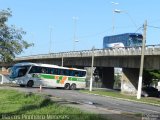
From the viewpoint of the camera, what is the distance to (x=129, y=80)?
227 ft

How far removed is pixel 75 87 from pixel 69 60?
95.1ft

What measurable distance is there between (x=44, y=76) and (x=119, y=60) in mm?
14393

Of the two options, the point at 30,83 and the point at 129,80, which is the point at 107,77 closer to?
the point at 129,80

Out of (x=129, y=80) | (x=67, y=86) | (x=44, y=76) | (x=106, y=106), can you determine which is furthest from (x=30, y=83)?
(x=106, y=106)

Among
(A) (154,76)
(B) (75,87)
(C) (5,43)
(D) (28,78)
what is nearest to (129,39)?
(B) (75,87)

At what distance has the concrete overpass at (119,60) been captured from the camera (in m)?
58.3

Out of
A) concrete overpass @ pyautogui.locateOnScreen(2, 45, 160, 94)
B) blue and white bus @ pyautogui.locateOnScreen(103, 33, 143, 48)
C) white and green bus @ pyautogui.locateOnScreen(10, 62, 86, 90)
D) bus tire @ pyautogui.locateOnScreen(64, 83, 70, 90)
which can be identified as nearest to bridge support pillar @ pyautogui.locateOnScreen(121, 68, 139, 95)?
concrete overpass @ pyautogui.locateOnScreen(2, 45, 160, 94)

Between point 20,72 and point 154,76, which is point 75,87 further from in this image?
point 154,76

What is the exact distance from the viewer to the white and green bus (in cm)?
5803

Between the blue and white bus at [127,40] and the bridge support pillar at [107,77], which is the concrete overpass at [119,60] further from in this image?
the blue and white bus at [127,40]

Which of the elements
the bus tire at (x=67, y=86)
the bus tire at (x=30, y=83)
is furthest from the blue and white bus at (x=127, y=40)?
the bus tire at (x=30, y=83)

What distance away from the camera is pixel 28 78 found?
58.0 m

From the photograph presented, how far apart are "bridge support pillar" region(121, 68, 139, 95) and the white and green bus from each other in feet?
27.1

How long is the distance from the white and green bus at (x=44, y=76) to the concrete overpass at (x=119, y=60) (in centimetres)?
736
